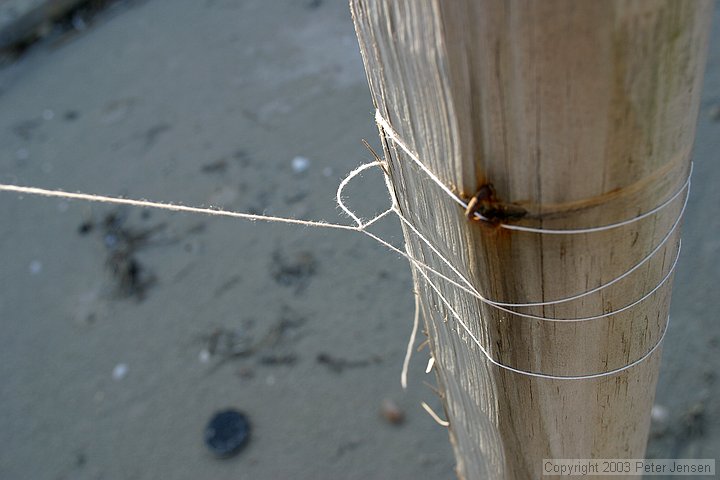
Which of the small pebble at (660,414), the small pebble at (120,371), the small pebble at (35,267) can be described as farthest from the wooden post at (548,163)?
the small pebble at (35,267)

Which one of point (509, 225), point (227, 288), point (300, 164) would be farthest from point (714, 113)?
point (509, 225)

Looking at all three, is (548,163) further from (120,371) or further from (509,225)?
(120,371)

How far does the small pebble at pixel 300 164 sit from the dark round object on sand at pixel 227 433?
1.46 metres

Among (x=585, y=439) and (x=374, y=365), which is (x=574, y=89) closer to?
(x=585, y=439)

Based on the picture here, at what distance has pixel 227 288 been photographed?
3037 millimetres

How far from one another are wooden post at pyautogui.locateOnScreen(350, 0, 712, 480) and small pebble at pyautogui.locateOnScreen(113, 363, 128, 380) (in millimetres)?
2327

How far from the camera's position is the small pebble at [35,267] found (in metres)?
3.40

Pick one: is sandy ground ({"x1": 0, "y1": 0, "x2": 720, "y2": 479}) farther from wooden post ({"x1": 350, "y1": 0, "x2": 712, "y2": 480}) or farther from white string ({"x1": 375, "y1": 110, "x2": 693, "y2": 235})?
white string ({"x1": 375, "y1": 110, "x2": 693, "y2": 235})

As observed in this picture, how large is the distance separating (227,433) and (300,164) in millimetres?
1599

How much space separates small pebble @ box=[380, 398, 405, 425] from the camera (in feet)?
8.02

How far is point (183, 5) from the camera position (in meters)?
5.22

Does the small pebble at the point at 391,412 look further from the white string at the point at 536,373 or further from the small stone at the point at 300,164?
the white string at the point at 536,373

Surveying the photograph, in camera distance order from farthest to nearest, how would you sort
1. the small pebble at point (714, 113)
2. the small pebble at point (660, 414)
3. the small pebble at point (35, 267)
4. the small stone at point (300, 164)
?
the small stone at point (300, 164), the small pebble at point (35, 267), the small pebble at point (714, 113), the small pebble at point (660, 414)

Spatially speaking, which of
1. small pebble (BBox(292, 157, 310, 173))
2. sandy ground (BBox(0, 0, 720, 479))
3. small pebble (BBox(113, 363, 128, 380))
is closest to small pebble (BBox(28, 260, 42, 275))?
sandy ground (BBox(0, 0, 720, 479))
